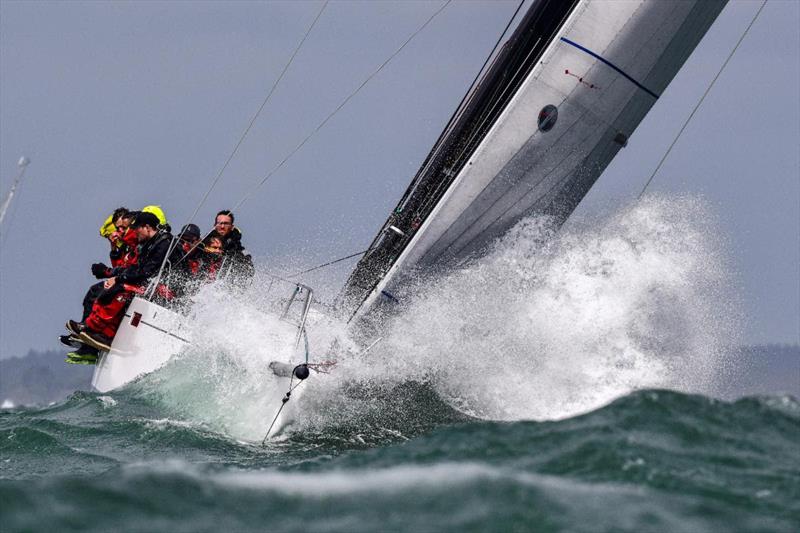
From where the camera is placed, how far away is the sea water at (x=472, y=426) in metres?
4.77

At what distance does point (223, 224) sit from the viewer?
405 inches

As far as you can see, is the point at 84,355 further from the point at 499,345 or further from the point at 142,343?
the point at 499,345

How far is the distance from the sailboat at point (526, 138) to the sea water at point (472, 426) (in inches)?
9.9

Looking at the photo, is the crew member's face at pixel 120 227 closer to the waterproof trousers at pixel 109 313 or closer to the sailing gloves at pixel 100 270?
the sailing gloves at pixel 100 270

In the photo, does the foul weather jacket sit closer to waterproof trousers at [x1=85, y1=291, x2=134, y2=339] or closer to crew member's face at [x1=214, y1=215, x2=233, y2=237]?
waterproof trousers at [x1=85, y1=291, x2=134, y2=339]

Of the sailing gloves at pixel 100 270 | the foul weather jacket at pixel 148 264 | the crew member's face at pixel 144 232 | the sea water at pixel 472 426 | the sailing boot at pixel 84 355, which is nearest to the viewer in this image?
the sea water at pixel 472 426

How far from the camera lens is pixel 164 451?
283 inches

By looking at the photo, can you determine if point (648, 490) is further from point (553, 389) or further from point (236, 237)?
point (236, 237)

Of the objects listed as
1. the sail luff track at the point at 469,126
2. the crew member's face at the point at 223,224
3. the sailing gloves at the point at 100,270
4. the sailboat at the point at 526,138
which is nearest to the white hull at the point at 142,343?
the sailboat at the point at 526,138

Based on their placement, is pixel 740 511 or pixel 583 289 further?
pixel 583 289

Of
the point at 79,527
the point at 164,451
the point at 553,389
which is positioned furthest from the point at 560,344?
the point at 79,527

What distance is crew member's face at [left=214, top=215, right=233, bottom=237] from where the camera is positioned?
33.7 feet

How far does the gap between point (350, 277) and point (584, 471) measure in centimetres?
489

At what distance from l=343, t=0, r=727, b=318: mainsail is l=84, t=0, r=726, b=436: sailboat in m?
0.01
